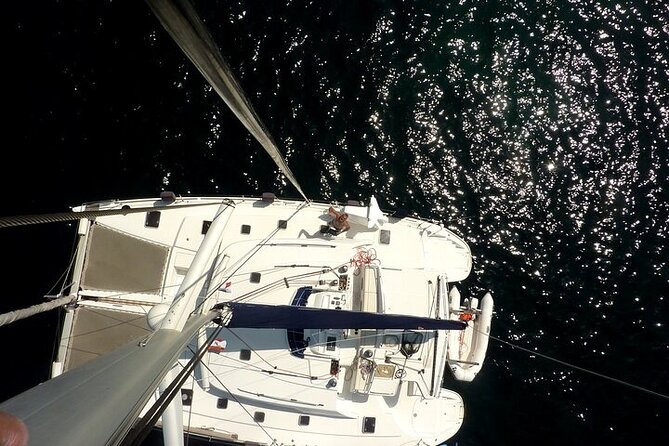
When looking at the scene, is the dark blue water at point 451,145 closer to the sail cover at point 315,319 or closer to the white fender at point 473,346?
the white fender at point 473,346

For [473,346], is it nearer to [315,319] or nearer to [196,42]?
[315,319]

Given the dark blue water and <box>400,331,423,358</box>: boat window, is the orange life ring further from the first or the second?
the dark blue water

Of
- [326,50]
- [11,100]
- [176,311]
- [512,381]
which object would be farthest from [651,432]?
[11,100]

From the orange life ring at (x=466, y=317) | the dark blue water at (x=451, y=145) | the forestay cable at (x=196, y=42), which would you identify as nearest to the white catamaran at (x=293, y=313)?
the orange life ring at (x=466, y=317)

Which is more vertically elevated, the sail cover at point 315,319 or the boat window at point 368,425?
the sail cover at point 315,319

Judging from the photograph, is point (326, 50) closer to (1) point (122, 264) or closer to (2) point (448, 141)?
(2) point (448, 141)

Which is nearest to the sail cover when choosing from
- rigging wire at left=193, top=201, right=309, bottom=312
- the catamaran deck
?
the catamaran deck
